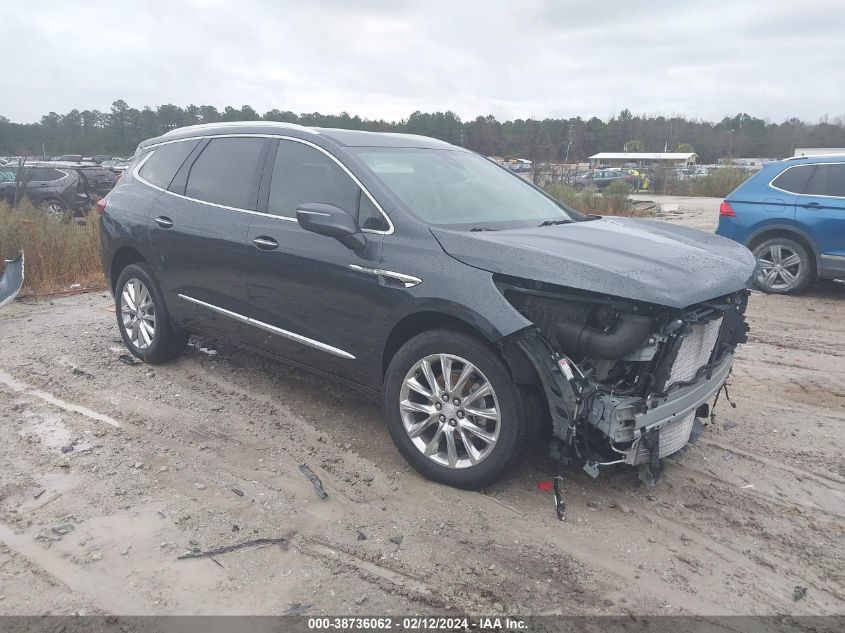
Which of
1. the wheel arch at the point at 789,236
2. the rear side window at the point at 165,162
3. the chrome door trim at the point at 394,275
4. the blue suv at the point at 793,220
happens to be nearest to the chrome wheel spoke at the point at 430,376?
the chrome door trim at the point at 394,275

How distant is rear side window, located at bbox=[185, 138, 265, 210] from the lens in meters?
4.56

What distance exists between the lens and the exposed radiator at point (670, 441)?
A: 322 cm

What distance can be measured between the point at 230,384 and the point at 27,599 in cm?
258

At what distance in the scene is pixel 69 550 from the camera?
3027 millimetres

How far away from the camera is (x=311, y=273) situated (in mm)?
4004

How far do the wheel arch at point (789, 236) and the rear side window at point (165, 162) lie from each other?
7082mm

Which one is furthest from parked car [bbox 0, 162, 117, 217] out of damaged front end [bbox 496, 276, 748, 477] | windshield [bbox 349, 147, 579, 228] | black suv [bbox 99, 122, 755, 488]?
damaged front end [bbox 496, 276, 748, 477]

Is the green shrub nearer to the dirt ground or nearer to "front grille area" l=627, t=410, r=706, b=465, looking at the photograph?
the dirt ground

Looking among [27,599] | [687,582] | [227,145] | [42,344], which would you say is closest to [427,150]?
[227,145]

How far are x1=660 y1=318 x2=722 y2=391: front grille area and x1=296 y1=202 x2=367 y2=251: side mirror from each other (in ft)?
5.85

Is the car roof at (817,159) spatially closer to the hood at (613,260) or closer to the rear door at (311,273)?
the hood at (613,260)

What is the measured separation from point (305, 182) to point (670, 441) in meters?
2.66

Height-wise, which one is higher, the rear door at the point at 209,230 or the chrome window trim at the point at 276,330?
the rear door at the point at 209,230

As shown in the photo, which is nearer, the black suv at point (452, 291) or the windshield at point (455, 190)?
the black suv at point (452, 291)
